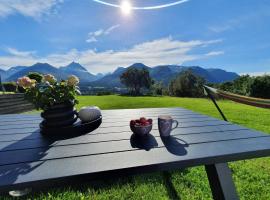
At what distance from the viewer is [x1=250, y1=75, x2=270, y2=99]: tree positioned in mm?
31844

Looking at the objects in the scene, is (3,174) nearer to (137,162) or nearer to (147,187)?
(137,162)

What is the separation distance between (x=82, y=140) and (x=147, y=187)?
1.20 m

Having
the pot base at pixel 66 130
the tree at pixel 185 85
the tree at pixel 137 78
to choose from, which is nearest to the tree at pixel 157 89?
the tree at pixel 137 78

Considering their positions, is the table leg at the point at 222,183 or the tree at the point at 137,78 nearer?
the table leg at the point at 222,183

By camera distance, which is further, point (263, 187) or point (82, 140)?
point (263, 187)

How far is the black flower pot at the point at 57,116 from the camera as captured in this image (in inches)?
64.8

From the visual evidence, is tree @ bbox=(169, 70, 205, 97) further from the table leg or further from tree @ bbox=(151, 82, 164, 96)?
the table leg

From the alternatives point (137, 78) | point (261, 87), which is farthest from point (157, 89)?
point (261, 87)

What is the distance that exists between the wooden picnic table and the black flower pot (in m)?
0.13

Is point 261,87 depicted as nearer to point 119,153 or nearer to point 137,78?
point 137,78

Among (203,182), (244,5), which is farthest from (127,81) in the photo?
(203,182)

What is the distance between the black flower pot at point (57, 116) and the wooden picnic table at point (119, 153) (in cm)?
13

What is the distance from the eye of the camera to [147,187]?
93.8 inches

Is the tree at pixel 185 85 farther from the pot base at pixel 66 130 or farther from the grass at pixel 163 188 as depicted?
the pot base at pixel 66 130
